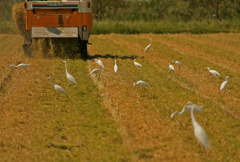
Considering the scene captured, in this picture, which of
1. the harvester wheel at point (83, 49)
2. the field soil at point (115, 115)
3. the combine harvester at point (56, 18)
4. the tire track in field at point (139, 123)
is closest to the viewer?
the tire track in field at point (139, 123)

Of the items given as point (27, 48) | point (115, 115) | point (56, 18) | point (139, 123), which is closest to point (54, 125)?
point (115, 115)

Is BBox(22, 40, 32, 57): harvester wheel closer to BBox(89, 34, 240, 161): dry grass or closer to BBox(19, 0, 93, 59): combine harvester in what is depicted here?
BBox(19, 0, 93, 59): combine harvester

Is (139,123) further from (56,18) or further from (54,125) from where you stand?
(56,18)

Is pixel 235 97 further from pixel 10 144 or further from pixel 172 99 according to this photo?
pixel 10 144

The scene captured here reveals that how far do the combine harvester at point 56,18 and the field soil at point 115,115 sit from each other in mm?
1390

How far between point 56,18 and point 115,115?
860 centimetres

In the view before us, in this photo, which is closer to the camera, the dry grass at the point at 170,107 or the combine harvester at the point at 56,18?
the dry grass at the point at 170,107

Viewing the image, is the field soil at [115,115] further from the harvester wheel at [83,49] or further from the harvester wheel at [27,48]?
the harvester wheel at [27,48]

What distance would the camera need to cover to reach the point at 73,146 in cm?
657

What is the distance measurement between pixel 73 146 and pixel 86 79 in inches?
237

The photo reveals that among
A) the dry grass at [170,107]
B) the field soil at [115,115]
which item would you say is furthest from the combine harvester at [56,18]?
the dry grass at [170,107]

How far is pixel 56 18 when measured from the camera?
1584cm

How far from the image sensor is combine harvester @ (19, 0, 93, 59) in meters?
15.8

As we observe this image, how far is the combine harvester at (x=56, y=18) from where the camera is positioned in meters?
15.8
